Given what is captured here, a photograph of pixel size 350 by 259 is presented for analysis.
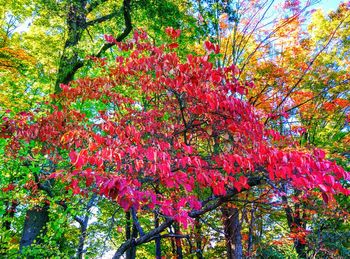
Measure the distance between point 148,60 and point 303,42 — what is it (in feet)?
24.5

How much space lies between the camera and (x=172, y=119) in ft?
17.2

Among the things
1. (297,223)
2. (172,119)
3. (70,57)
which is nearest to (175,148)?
(172,119)

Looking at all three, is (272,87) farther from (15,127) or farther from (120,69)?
(15,127)

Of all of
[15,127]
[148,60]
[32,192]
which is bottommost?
[32,192]

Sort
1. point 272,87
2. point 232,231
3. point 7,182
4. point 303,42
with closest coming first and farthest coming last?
point 7,182 < point 232,231 < point 272,87 < point 303,42

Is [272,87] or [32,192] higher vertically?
[272,87]

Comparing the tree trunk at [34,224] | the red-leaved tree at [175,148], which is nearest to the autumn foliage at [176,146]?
the red-leaved tree at [175,148]

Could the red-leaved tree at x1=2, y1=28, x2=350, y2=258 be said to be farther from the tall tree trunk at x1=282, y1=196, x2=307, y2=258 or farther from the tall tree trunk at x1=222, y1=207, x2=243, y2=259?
the tall tree trunk at x1=282, y1=196, x2=307, y2=258

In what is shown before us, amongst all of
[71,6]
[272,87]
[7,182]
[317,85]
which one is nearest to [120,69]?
[7,182]

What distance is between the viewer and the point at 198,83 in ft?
13.4

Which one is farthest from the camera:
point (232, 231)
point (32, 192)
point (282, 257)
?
point (282, 257)

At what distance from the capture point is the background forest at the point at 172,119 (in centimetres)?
413

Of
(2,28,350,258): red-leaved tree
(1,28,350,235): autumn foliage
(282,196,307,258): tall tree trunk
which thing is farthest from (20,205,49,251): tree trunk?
(282,196,307,258): tall tree trunk

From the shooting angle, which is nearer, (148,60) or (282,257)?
(148,60)
